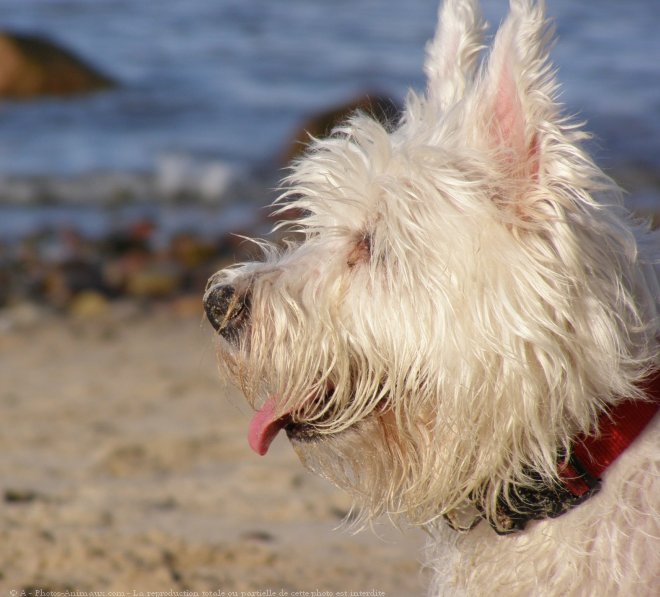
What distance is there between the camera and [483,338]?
103 inches

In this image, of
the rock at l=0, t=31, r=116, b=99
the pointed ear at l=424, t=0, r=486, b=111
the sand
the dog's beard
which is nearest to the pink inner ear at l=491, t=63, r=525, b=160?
the pointed ear at l=424, t=0, r=486, b=111

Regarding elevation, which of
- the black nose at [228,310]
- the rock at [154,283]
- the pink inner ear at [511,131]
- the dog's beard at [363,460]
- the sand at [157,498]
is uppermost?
the pink inner ear at [511,131]

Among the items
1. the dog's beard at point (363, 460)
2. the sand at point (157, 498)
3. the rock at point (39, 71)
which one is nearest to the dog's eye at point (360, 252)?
the dog's beard at point (363, 460)

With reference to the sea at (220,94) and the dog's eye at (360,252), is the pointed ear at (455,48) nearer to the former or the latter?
the dog's eye at (360,252)

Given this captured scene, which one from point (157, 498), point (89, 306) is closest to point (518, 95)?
point (157, 498)

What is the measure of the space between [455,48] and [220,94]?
13.7 metres

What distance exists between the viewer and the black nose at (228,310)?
2889 millimetres

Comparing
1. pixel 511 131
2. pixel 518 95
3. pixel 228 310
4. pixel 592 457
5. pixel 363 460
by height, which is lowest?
pixel 363 460

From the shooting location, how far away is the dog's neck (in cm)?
265

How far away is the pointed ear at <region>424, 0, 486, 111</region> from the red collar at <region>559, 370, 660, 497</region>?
40.4 inches

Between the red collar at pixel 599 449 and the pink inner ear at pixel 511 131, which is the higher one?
the pink inner ear at pixel 511 131

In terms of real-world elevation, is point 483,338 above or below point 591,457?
above

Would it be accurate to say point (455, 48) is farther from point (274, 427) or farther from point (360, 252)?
point (274, 427)

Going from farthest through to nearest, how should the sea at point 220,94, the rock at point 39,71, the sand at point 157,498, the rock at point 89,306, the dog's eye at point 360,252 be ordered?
the rock at point 39,71 → the sea at point 220,94 → the rock at point 89,306 → the sand at point 157,498 → the dog's eye at point 360,252
